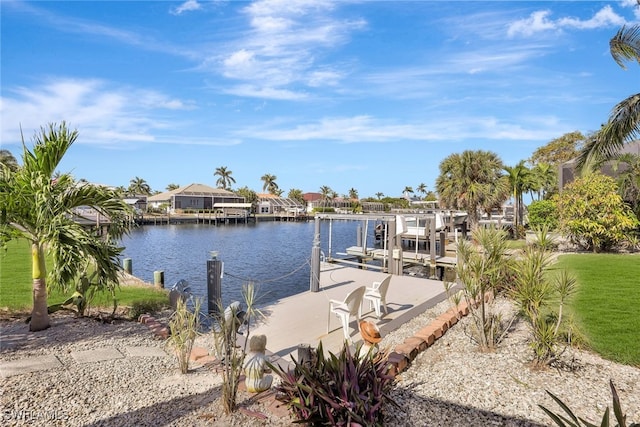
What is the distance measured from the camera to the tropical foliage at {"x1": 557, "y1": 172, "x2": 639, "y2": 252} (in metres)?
13.4

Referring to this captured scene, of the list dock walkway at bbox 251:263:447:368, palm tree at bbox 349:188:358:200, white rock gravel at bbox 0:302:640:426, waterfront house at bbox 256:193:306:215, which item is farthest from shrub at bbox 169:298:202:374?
palm tree at bbox 349:188:358:200

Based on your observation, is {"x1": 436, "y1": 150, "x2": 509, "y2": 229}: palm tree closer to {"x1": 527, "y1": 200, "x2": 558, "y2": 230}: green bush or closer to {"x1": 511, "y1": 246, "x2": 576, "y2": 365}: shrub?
{"x1": 527, "y1": 200, "x2": 558, "y2": 230}: green bush

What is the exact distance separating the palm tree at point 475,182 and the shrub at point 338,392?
72.6 ft

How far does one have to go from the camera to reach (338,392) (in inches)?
106

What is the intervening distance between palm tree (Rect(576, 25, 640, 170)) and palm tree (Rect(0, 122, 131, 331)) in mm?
9884

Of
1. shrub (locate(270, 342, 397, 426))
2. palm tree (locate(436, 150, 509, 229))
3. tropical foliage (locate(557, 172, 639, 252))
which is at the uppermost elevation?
palm tree (locate(436, 150, 509, 229))

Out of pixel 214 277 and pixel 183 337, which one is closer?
pixel 183 337

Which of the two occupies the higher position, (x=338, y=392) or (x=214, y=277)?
(x=214, y=277)

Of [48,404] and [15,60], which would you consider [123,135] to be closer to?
[15,60]

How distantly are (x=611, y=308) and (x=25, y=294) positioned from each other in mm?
10492

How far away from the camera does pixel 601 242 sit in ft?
46.0

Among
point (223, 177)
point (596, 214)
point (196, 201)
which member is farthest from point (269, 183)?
point (596, 214)

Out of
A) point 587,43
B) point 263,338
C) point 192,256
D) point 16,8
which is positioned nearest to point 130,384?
point 263,338

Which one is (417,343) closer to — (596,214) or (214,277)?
(214,277)
